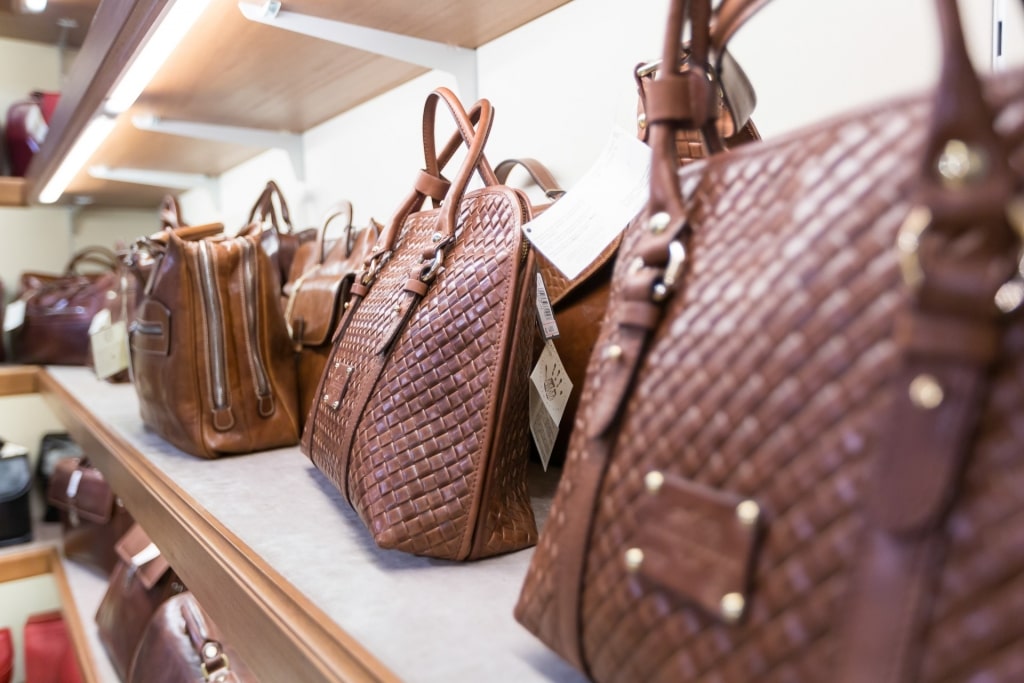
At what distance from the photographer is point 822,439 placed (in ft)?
0.80

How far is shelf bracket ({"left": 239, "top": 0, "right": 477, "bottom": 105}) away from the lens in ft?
2.82

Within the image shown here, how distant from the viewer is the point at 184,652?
853mm

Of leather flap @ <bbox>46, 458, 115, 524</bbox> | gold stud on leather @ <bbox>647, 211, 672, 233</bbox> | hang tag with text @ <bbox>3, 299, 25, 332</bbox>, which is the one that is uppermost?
gold stud on leather @ <bbox>647, 211, 672, 233</bbox>

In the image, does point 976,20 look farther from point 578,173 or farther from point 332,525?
point 332,525

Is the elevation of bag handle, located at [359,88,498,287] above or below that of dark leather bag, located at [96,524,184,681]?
above

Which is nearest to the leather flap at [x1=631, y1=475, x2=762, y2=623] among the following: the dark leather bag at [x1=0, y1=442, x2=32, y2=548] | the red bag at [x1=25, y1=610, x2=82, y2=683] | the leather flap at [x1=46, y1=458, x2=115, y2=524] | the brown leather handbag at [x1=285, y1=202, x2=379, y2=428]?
the brown leather handbag at [x1=285, y1=202, x2=379, y2=428]

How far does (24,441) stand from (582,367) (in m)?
2.30

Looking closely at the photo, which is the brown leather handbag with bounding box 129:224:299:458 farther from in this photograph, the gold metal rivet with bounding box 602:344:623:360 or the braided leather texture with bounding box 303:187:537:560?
the gold metal rivet with bounding box 602:344:623:360

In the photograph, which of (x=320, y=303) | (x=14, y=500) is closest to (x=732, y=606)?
(x=320, y=303)

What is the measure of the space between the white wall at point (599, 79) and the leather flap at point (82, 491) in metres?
0.74

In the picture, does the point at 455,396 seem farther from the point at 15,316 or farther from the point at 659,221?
the point at 15,316

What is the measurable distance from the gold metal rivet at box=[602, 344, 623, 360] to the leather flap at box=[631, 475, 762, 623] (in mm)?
63

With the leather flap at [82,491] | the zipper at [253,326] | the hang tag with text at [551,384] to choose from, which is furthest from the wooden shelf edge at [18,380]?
the hang tag with text at [551,384]

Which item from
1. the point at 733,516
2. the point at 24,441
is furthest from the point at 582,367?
the point at 24,441
